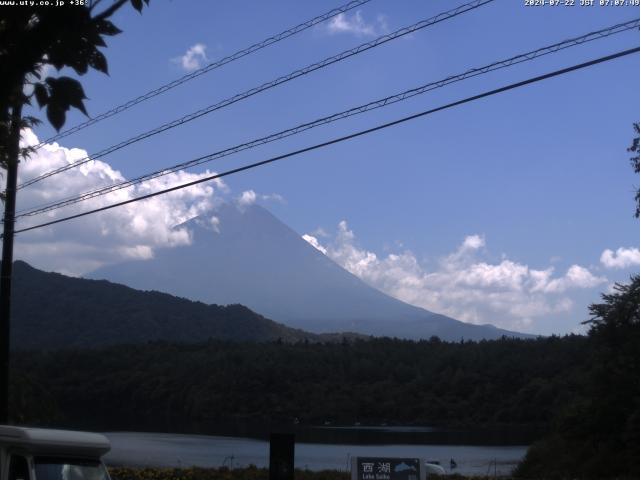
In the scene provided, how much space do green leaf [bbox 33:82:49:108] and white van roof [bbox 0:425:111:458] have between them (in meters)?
5.96

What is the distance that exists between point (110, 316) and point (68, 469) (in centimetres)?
13780

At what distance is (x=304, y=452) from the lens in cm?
5166

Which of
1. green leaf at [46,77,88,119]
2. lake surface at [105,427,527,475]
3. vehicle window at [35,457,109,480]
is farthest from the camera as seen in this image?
lake surface at [105,427,527,475]

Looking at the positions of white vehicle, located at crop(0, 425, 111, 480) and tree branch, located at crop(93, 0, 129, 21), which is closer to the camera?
tree branch, located at crop(93, 0, 129, 21)

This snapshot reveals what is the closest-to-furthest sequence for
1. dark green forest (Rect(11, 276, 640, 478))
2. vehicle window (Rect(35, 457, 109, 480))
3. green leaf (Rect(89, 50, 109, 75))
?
green leaf (Rect(89, 50, 109, 75)), vehicle window (Rect(35, 457, 109, 480)), dark green forest (Rect(11, 276, 640, 478))

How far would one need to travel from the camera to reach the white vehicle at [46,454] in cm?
1030

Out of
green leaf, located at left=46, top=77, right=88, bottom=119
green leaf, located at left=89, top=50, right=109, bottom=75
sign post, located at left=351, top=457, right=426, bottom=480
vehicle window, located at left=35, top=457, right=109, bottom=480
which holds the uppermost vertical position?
green leaf, located at left=89, top=50, right=109, bottom=75

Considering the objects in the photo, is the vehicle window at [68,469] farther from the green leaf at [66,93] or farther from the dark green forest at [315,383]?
the dark green forest at [315,383]

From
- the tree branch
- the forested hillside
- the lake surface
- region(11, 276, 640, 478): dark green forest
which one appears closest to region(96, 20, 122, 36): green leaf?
the tree branch

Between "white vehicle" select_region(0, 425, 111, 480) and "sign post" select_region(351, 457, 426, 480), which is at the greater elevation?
"white vehicle" select_region(0, 425, 111, 480)

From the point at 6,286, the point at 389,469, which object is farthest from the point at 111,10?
the point at 6,286

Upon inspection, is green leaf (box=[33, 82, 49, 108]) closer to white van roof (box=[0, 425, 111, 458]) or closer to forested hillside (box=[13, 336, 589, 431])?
white van roof (box=[0, 425, 111, 458])

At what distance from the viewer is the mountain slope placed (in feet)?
438

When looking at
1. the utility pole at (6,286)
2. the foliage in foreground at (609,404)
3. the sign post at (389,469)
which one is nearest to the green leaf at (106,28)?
the sign post at (389,469)
